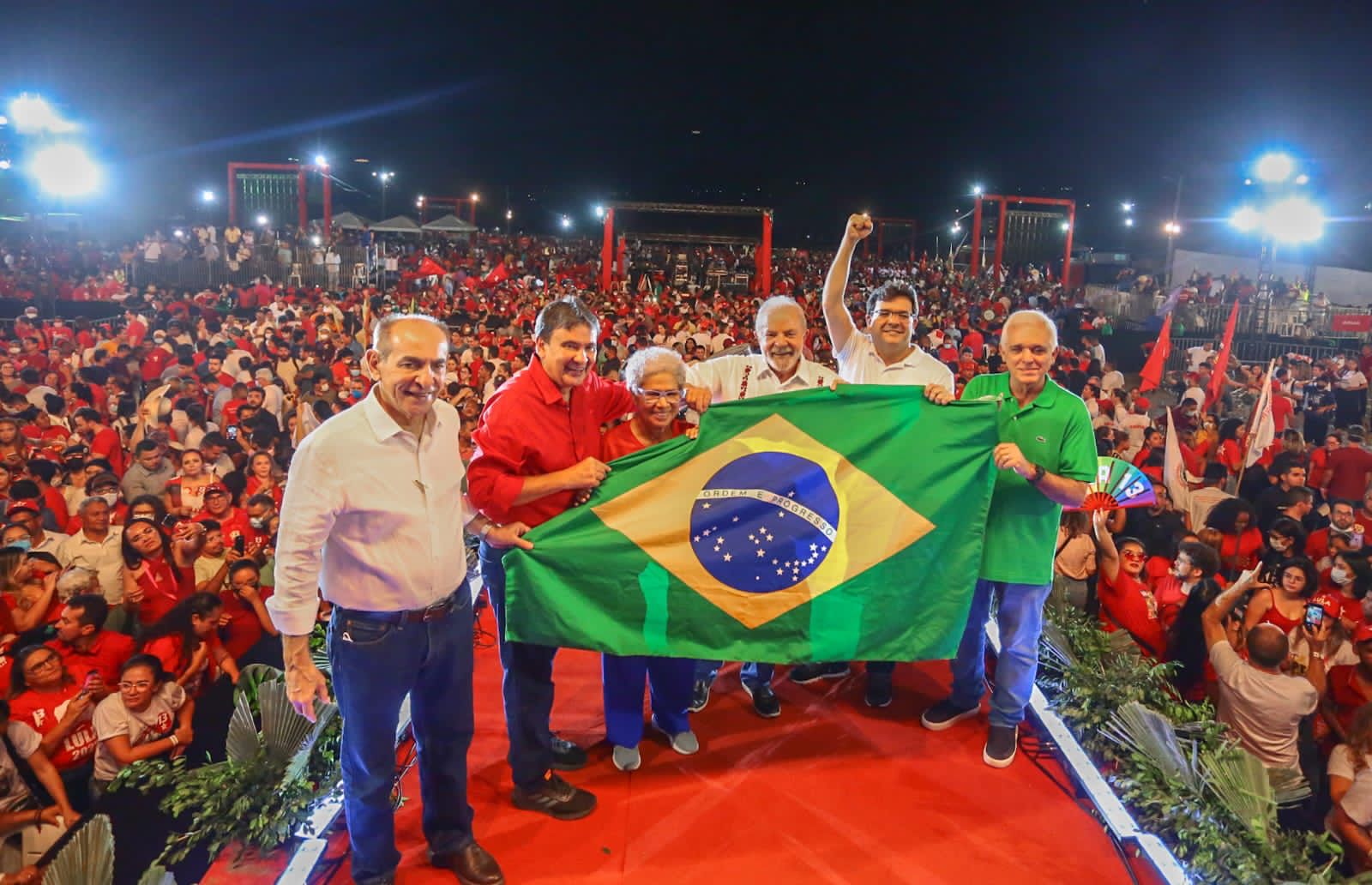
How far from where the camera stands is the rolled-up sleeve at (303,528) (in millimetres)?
2594

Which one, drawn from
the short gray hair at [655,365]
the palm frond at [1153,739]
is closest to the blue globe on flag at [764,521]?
the short gray hair at [655,365]

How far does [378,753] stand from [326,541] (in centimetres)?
71

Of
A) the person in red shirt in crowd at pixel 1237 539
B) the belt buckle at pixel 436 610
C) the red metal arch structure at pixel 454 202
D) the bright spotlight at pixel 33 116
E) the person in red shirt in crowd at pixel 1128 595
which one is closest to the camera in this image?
the belt buckle at pixel 436 610

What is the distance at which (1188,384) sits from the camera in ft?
39.2

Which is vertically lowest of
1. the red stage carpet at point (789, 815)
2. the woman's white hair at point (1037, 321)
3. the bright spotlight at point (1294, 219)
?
the red stage carpet at point (789, 815)

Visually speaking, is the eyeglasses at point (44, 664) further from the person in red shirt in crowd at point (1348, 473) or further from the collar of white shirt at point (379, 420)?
the person in red shirt in crowd at point (1348, 473)

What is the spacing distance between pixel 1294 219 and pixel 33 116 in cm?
2922

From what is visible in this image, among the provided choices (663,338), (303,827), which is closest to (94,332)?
(663,338)

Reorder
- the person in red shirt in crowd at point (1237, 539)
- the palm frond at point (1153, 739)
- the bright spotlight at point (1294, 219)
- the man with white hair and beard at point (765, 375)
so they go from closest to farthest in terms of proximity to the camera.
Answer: the palm frond at point (1153, 739), the man with white hair and beard at point (765, 375), the person in red shirt in crowd at point (1237, 539), the bright spotlight at point (1294, 219)

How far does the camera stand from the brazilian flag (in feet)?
11.5

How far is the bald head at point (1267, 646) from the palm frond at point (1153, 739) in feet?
2.57

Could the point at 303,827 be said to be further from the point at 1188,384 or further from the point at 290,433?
the point at 1188,384

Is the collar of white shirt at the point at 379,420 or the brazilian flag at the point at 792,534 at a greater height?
the collar of white shirt at the point at 379,420

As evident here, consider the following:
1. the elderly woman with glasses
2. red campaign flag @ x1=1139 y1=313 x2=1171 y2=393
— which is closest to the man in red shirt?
the elderly woman with glasses
